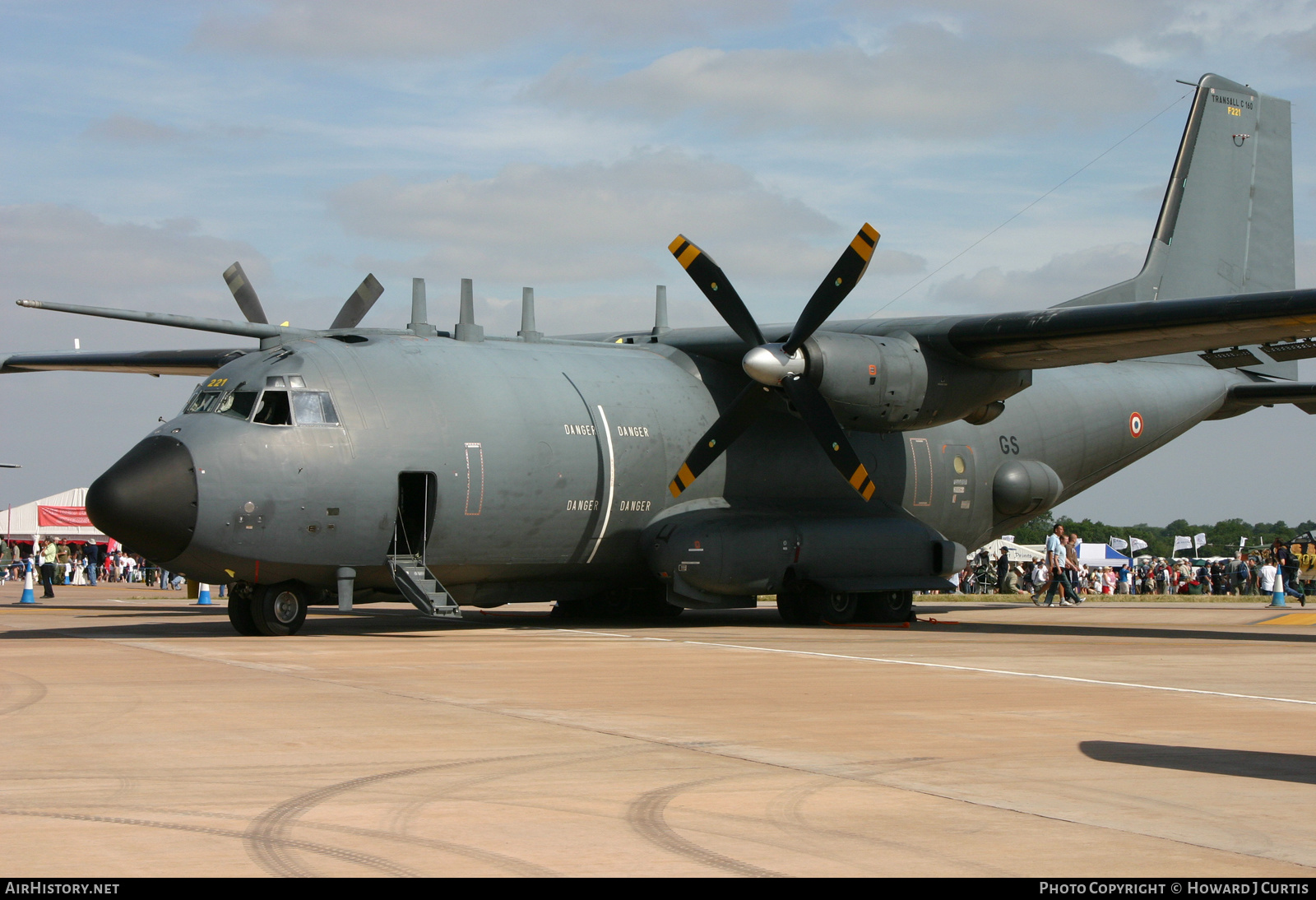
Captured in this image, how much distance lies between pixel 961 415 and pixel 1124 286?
19.9ft

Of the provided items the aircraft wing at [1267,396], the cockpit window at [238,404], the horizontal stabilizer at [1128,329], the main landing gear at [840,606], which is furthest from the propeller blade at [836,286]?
the aircraft wing at [1267,396]

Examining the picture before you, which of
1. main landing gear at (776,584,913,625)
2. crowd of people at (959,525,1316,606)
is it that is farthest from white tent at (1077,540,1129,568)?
main landing gear at (776,584,913,625)

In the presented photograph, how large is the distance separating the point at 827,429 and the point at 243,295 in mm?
9250

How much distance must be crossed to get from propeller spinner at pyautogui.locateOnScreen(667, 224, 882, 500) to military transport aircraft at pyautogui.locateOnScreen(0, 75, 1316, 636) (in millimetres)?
37

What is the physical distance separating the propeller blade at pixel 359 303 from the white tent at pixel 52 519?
4066cm

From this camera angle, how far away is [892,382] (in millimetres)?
19641

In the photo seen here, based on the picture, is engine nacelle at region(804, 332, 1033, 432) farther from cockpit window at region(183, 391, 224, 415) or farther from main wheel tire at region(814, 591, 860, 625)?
cockpit window at region(183, 391, 224, 415)

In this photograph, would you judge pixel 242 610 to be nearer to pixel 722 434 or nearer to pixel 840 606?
pixel 722 434

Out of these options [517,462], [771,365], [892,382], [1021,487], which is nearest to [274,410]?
[517,462]

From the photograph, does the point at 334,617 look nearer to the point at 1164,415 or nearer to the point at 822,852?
the point at 1164,415

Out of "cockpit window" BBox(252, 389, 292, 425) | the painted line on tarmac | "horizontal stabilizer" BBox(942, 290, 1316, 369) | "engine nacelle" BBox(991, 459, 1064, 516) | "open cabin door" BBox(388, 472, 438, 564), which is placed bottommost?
the painted line on tarmac

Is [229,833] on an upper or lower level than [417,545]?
lower

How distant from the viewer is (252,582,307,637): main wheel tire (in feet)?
55.8

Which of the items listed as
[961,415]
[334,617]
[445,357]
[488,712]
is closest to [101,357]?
[334,617]
